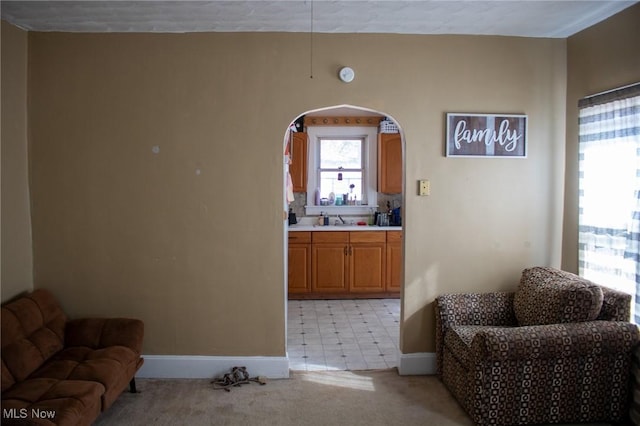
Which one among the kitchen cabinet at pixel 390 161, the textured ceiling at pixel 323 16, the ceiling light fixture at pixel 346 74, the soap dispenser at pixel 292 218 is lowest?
the soap dispenser at pixel 292 218

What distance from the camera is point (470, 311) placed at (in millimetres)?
3367

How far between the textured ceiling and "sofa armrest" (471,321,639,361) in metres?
1.91

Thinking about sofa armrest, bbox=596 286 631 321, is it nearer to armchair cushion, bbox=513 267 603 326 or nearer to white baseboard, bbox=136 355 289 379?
armchair cushion, bbox=513 267 603 326

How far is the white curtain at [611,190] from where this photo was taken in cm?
286

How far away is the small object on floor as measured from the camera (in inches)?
132

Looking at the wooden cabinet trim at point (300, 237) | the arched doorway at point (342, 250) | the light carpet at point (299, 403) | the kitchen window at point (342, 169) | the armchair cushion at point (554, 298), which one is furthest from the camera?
the kitchen window at point (342, 169)

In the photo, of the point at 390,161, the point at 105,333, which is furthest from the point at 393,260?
the point at 105,333

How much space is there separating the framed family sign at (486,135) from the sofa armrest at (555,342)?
1.33m

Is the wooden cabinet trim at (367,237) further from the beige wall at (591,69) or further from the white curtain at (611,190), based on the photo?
the white curtain at (611,190)

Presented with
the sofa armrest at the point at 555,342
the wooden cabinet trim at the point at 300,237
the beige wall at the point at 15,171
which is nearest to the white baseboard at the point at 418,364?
the sofa armrest at the point at 555,342

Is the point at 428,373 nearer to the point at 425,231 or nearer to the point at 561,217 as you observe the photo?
the point at 425,231

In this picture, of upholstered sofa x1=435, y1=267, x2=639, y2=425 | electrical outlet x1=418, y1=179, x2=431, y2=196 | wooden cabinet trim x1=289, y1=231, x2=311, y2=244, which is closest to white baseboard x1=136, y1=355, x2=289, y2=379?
upholstered sofa x1=435, y1=267, x2=639, y2=425

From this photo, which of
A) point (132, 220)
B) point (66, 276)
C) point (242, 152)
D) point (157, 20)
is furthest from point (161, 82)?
point (66, 276)

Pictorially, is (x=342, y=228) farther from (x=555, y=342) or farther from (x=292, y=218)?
(x=555, y=342)
